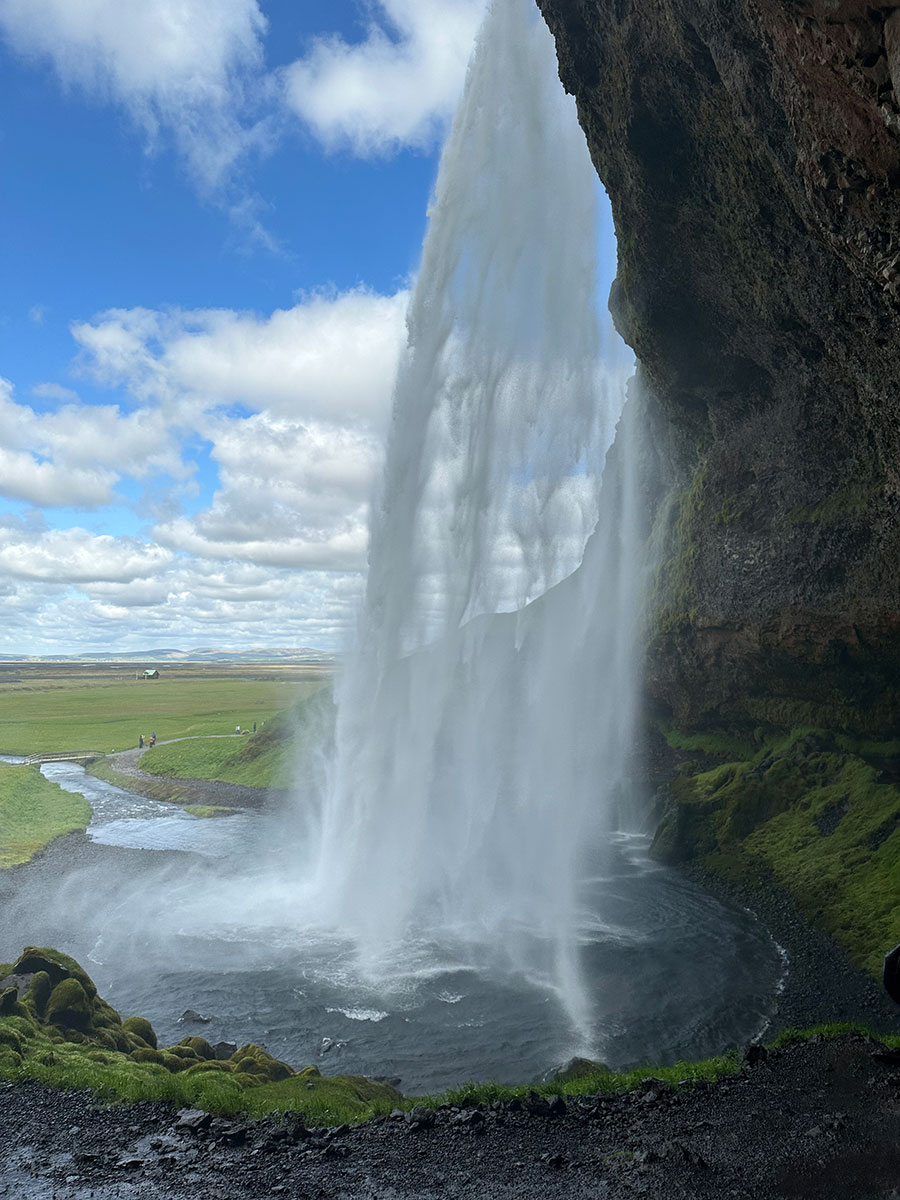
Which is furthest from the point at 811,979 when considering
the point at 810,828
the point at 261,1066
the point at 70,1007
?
the point at 70,1007

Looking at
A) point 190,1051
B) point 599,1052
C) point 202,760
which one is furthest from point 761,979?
point 202,760

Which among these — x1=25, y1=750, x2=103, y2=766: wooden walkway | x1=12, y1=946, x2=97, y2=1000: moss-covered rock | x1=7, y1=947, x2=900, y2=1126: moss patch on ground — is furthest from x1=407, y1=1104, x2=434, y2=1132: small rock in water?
x1=25, y1=750, x2=103, y2=766: wooden walkway

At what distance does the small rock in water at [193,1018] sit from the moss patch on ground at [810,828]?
20.2m

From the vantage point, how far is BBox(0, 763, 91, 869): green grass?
39606mm

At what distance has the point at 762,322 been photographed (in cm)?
2717

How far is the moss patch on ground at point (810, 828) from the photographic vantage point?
2575 cm

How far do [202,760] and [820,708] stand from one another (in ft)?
175

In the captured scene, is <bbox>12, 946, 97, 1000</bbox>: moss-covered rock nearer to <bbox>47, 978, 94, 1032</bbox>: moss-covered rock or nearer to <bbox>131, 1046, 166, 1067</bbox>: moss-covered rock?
<bbox>47, 978, 94, 1032</bbox>: moss-covered rock

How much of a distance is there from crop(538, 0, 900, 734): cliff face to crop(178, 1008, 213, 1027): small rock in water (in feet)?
78.6

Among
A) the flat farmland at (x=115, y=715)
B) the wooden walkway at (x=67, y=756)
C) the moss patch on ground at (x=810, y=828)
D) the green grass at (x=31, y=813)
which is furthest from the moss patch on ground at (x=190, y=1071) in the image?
the wooden walkway at (x=67, y=756)

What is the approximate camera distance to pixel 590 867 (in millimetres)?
34906

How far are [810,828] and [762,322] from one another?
22259mm

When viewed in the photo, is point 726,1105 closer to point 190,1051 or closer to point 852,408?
point 190,1051

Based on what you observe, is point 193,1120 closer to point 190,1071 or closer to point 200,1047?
point 190,1071
